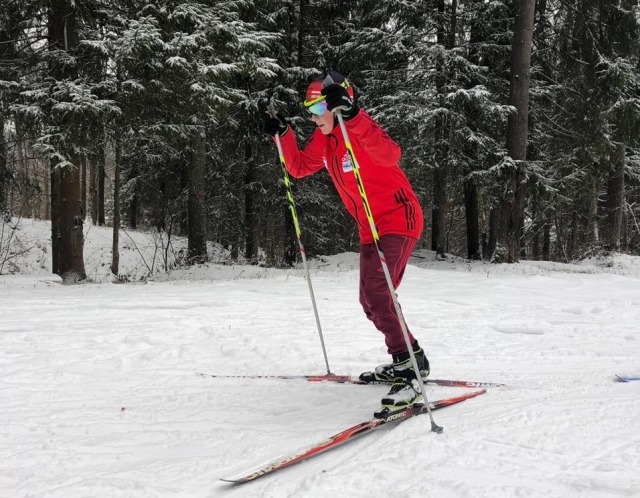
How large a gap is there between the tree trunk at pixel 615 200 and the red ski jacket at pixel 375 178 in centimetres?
1488

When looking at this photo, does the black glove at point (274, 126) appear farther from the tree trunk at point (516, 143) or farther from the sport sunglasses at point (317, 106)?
the tree trunk at point (516, 143)

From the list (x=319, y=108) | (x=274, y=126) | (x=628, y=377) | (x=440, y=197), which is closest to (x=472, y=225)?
(x=440, y=197)

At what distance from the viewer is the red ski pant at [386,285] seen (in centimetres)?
330

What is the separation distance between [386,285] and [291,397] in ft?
3.75

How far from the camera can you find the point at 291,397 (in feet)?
11.9

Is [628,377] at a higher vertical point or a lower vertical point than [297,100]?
lower

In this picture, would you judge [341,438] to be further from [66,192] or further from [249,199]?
[249,199]

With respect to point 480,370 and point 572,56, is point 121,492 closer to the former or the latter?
point 480,370

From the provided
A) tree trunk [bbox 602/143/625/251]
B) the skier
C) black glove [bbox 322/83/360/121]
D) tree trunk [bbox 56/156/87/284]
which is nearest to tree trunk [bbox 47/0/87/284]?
tree trunk [bbox 56/156/87/284]

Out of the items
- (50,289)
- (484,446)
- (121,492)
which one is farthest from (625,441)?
(50,289)

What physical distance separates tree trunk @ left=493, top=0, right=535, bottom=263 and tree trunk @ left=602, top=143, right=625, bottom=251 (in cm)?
514

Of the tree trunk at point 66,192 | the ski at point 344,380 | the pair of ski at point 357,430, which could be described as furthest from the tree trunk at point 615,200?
the tree trunk at point 66,192

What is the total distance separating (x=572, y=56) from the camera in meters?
14.2

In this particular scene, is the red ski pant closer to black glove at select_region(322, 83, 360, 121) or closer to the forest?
black glove at select_region(322, 83, 360, 121)
